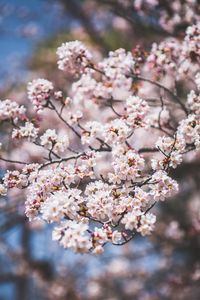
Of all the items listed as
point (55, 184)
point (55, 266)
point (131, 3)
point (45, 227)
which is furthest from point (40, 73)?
point (55, 184)

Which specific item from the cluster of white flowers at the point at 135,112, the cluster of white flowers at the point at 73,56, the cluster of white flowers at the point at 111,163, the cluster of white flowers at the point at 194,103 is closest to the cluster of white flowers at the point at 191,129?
the cluster of white flowers at the point at 111,163

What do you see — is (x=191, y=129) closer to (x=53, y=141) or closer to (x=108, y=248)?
(x=53, y=141)

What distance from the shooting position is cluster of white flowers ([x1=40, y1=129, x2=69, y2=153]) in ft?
10.9

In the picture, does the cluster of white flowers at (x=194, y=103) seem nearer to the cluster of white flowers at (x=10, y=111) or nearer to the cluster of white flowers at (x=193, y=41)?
the cluster of white flowers at (x=193, y=41)

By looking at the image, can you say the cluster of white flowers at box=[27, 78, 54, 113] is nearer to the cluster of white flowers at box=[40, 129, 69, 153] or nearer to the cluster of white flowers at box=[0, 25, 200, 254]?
the cluster of white flowers at box=[0, 25, 200, 254]

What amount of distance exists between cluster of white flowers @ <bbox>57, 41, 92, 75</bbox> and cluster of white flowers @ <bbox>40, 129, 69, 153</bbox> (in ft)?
2.72

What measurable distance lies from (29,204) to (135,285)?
8.29m

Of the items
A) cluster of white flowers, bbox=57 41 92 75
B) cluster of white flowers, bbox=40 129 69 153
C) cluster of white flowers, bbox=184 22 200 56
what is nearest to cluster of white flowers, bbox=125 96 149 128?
cluster of white flowers, bbox=40 129 69 153

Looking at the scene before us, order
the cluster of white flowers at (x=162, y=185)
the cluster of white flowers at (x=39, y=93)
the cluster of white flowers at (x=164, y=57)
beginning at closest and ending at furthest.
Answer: the cluster of white flowers at (x=162, y=185), the cluster of white flowers at (x=39, y=93), the cluster of white flowers at (x=164, y=57)

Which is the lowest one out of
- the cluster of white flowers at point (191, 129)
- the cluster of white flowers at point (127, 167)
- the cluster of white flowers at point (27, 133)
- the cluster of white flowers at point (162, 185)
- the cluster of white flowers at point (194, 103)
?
the cluster of white flowers at point (162, 185)

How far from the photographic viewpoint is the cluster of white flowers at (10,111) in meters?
3.54

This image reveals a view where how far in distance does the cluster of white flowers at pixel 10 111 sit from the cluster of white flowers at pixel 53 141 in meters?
0.38

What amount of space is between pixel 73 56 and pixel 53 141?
94 cm

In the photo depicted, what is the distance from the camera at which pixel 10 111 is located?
3.55 metres
